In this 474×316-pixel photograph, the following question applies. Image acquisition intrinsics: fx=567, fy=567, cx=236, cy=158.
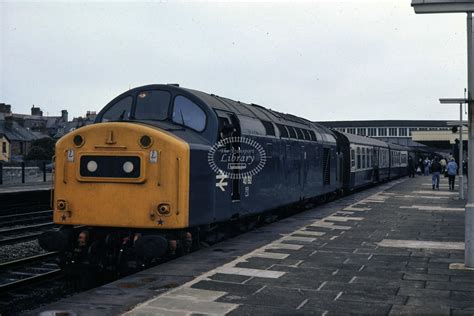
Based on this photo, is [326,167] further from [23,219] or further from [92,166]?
[92,166]

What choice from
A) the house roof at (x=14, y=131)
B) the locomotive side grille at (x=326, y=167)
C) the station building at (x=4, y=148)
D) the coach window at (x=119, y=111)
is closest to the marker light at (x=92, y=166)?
the coach window at (x=119, y=111)

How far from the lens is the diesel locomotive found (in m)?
8.79

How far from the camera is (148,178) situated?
885 centimetres

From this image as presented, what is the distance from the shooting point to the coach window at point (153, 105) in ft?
33.3

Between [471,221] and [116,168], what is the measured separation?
5.72 meters

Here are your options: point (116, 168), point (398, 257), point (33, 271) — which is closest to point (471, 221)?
point (398, 257)

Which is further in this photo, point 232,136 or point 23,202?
point 23,202

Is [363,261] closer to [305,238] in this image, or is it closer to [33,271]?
[305,238]

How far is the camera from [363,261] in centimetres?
954

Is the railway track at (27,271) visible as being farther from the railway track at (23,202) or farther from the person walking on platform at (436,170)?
the person walking on platform at (436,170)

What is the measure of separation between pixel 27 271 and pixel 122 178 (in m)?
3.39

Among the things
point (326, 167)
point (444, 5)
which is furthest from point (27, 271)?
point (326, 167)

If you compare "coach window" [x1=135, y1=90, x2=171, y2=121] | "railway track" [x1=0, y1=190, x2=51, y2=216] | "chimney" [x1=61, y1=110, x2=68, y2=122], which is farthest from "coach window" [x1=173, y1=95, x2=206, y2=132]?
"chimney" [x1=61, y1=110, x2=68, y2=122]

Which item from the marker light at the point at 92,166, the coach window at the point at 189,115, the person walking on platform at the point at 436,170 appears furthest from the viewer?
the person walking on platform at the point at 436,170
